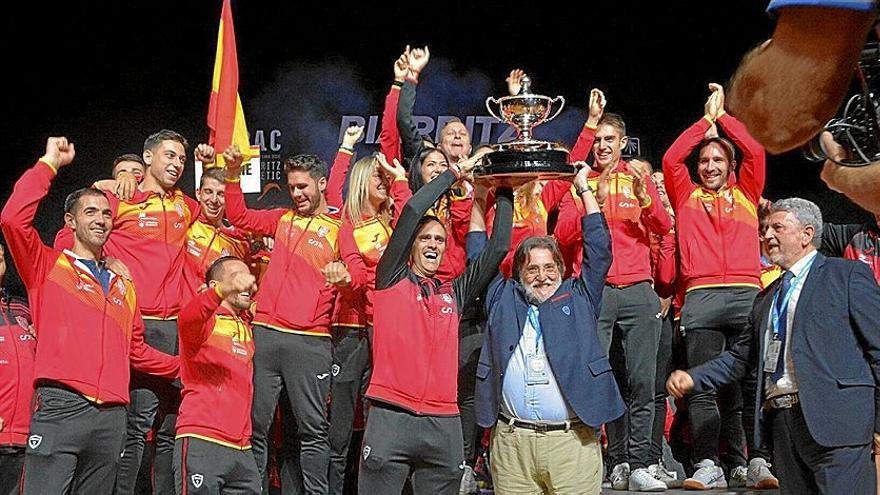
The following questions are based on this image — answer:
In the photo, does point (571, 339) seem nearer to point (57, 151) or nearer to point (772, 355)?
point (772, 355)

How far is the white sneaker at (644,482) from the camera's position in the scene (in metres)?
5.34

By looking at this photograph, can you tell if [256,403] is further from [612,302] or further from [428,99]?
[428,99]

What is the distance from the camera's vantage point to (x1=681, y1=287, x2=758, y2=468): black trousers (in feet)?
18.6

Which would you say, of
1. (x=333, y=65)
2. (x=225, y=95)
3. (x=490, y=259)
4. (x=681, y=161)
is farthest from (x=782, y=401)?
(x=333, y=65)

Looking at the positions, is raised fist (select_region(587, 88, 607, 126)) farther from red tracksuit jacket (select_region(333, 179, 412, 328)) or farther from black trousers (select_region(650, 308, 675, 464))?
black trousers (select_region(650, 308, 675, 464))

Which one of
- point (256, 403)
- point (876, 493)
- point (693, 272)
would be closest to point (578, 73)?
point (693, 272)

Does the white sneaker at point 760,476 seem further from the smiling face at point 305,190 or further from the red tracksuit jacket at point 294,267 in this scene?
the smiling face at point 305,190

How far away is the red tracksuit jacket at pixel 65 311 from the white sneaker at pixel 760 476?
2.95m

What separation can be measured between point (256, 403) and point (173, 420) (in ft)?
1.72

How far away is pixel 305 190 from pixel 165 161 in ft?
2.37

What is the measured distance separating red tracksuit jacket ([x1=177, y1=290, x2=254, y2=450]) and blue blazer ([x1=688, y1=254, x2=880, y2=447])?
2.01 meters

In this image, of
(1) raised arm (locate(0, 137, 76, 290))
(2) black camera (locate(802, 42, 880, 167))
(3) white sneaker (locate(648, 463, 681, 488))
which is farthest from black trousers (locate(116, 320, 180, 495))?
(2) black camera (locate(802, 42, 880, 167))


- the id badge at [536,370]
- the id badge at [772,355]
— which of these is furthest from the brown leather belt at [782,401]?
the id badge at [536,370]

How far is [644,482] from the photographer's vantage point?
17.6 feet
